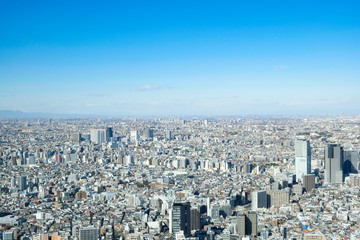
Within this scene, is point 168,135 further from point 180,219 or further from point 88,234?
point 88,234

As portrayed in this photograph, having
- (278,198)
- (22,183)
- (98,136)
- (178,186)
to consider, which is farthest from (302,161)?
(98,136)

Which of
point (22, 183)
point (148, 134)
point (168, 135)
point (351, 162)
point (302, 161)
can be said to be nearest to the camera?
point (22, 183)

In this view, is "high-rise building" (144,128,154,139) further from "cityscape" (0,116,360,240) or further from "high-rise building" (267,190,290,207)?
"high-rise building" (267,190,290,207)

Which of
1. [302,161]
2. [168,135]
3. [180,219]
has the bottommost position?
[180,219]

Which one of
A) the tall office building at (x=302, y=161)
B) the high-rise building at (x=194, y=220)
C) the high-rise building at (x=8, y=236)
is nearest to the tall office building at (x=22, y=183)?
the high-rise building at (x=8, y=236)

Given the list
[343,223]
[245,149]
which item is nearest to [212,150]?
[245,149]

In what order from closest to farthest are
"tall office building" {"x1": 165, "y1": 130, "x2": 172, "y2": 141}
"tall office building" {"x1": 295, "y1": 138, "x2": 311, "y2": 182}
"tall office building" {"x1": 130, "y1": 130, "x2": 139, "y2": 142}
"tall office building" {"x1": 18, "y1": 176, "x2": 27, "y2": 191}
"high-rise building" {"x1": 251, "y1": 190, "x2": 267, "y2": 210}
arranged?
"high-rise building" {"x1": 251, "y1": 190, "x2": 267, "y2": 210} < "tall office building" {"x1": 18, "y1": 176, "x2": 27, "y2": 191} < "tall office building" {"x1": 295, "y1": 138, "x2": 311, "y2": 182} < "tall office building" {"x1": 130, "y1": 130, "x2": 139, "y2": 142} < "tall office building" {"x1": 165, "y1": 130, "x2": 172, "y2": 141}

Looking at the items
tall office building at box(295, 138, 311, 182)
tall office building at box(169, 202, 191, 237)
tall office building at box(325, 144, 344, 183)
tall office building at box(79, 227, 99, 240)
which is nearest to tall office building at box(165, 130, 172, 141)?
tall office building at box(295, 138, 311, 182)
